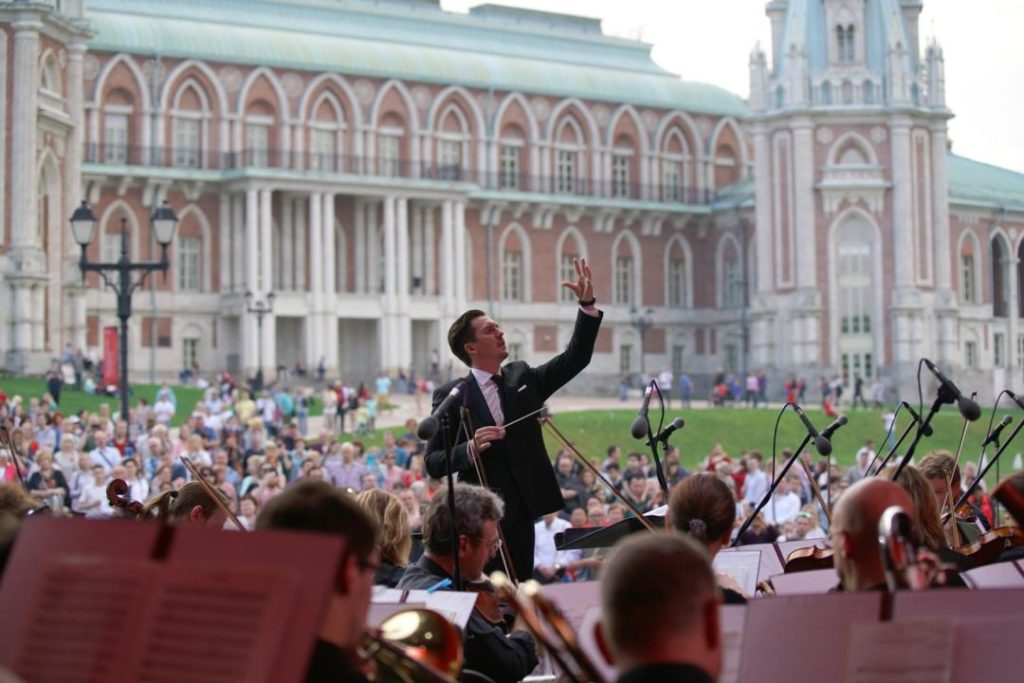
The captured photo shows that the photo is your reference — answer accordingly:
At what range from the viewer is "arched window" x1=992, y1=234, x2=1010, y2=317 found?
6359cm

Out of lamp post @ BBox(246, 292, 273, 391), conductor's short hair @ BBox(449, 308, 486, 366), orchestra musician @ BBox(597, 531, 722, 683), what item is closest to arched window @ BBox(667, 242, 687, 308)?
lamp post @ BBox(246, 292, 273, 391)

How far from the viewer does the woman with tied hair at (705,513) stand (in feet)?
17.5

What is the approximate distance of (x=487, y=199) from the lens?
203ft

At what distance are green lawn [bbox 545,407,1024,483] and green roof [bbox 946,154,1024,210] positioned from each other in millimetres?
20228

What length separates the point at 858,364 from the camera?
58.1 meters

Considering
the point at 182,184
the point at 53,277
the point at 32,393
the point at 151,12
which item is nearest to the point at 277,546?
the point at 32,393

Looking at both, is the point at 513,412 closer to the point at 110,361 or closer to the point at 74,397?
the point at 74,397

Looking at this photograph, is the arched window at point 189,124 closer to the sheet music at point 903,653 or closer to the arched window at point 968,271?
the arched window at point 968,271

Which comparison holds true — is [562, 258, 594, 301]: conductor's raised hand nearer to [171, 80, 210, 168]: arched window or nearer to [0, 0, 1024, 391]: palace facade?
[0, 0, 1024, 391]: palace facade

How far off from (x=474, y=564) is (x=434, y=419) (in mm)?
701

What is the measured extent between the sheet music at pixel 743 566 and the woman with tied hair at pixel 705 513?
1059 mm

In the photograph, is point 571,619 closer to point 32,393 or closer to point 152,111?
point 32,393

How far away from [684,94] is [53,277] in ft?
114

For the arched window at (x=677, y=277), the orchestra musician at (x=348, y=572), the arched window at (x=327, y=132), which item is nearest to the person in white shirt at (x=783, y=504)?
the orchestra musician at (x=348, y=572)
